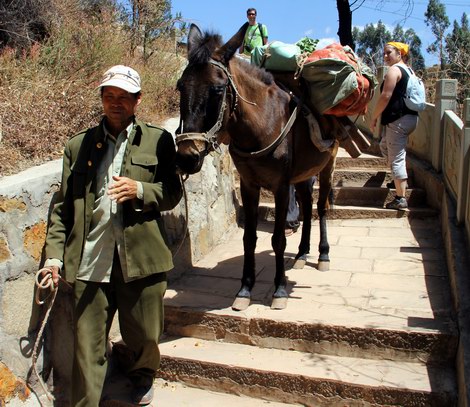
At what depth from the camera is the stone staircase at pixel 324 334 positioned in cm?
343

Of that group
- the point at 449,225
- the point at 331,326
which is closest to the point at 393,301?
the point at 331,326

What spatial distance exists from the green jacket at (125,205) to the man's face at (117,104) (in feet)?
0.37

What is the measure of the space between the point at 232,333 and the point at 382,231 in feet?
9.77

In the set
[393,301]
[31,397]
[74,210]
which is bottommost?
[31,397]

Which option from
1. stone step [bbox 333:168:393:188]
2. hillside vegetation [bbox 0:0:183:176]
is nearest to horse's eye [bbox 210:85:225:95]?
hillside vegetation [bbox 0:0:183:176]

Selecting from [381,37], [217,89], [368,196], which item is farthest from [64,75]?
[381,37]

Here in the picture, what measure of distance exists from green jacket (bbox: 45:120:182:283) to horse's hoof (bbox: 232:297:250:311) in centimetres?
122

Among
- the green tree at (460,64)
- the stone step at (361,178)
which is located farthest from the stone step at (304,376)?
the green tree at (460,64)

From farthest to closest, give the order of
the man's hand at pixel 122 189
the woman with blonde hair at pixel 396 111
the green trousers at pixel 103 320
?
the woman with blonde hair at pixel 396 111, the green trousers at pixel 103 320, the man's hand at pixel 122 189

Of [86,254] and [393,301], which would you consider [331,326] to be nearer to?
[393,301]

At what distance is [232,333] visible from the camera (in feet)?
13.2

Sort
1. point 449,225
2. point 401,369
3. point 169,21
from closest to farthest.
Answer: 1. point 401,369
2. point 449,225
3. point 169,21

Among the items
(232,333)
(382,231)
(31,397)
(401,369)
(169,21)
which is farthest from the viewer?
(169,21)

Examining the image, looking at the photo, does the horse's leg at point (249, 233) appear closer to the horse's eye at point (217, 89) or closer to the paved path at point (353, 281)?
the paved path at point (353, 281)
